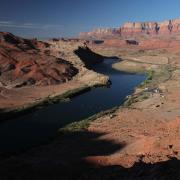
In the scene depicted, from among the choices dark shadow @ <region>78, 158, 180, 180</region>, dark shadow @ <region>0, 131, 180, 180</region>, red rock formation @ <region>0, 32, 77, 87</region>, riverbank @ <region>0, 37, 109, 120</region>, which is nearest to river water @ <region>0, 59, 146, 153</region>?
riverbank @ <region>0, 37, 109, 120</region>

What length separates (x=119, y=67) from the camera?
11125 centimetres

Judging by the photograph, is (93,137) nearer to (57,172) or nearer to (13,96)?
(57,172)

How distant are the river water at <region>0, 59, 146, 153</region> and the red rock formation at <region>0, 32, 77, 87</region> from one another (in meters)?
10.6

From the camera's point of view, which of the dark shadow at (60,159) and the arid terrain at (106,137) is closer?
the arid terrain at (106,137)

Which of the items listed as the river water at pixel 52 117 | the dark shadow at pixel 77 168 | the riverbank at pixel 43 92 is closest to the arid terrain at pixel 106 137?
the dark shadow at pixel 77 168

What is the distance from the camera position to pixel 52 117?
48.2m

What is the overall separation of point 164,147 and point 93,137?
31.3 ft

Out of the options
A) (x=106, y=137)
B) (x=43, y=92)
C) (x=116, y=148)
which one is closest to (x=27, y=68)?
(x=43, y=92)

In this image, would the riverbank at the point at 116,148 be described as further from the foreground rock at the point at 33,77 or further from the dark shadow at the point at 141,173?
the foreground rock at the point at 33,77

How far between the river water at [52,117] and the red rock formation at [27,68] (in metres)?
10.6

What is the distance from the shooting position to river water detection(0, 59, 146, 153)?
38.3 metres

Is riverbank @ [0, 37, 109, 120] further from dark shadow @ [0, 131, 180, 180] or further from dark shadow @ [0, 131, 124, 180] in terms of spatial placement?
dark shadow @ [0, 131, 180, 180]

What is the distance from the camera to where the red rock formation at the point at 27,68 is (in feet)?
239

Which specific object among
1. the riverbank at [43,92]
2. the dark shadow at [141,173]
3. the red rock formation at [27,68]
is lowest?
the riverbank at [43,92]
